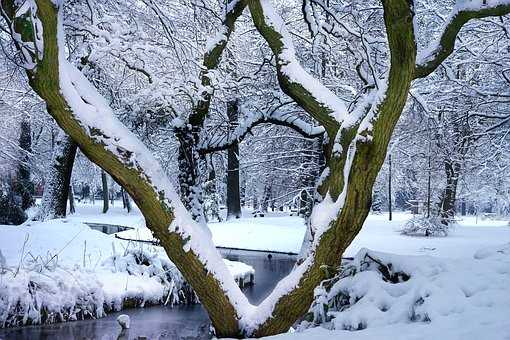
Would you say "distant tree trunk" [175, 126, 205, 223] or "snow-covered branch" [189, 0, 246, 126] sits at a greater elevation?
"snow-covered branch" [189, 0, 246, 126]

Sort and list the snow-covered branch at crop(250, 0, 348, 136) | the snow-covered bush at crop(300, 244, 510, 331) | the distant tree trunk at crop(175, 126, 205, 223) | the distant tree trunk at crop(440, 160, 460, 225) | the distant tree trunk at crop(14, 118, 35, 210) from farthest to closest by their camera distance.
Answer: the distant tree trunk at crop(14, 118, 35, 210), the distant tree trunk at crop(440, 160, 460, 225), the distant tree trunk at crop(175, 126, 205, 223), the snow-covered branch at crop(250, 0, 348, 136), the snow-covered bush at crop(300, 244, 510, 331)

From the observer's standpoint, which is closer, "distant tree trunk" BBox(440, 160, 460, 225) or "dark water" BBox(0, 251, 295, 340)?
"dark water" BBox(0, 251, 295, 340)

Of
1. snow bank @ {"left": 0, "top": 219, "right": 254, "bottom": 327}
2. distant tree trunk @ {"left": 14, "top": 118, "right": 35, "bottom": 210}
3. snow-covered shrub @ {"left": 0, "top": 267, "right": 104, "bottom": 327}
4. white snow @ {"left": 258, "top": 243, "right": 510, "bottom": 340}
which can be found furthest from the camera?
distant tree trunk @ {"left": 14, "top": 118, "right": 35, "bottom": 210}

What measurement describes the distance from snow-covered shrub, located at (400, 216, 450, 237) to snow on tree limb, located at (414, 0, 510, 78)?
14655 millimetres

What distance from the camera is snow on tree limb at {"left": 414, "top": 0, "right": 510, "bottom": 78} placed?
4.67 meters

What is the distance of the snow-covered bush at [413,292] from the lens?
365 centimetres

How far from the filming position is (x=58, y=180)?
15172 mm

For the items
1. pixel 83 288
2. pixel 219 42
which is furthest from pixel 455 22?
pixel 83 288

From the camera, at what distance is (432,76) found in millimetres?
15055

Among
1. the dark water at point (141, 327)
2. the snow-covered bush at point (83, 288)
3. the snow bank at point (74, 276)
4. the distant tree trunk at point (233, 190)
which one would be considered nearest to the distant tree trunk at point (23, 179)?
the distant tree trunk at point (233, 190)

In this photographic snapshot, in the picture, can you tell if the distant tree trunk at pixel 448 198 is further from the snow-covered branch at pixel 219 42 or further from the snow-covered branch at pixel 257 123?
the snow-covered branch at pixel 219 42

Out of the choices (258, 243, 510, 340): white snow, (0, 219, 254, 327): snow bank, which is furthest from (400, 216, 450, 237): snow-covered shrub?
(258, 243, 510, 340): white snow

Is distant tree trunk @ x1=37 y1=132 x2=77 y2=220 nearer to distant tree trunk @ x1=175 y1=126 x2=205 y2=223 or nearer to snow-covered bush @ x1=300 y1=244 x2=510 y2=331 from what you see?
distant tree trunk @ x1=175 y1=126 x2=205 y2=223

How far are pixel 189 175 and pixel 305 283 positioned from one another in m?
5.21
